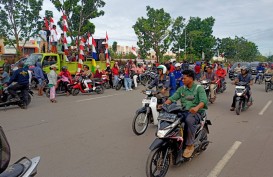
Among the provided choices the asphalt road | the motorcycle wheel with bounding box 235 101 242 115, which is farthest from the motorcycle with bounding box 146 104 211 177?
the motorcycle wheel with bounding box 235 101 242 115

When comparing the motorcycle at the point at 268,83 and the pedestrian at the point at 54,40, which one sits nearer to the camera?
the motorcycle at the point at 268,83

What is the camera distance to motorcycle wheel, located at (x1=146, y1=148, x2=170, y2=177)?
3.49 metres

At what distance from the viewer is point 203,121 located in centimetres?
446

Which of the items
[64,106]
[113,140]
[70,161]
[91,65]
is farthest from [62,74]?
[70,161]

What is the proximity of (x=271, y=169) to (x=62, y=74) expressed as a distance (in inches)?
401

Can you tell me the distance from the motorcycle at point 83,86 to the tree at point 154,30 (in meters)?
23.4

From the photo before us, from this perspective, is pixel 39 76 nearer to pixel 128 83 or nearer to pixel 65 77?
pixel 65 77

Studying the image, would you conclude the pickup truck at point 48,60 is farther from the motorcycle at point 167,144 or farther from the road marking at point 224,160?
the motorcycle at point 167,144

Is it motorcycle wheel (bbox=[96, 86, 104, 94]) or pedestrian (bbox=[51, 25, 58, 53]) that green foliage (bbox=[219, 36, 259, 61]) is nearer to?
pedestrian (bbox=[51, 25, 58, 53])

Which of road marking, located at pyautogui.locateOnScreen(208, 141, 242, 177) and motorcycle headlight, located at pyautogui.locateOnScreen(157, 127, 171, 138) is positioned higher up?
motorcycle headlight, located at pyautogui.locateOnScreen(157, 127, 171, 138)

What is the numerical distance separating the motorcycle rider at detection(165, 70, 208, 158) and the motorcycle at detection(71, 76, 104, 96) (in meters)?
8.77

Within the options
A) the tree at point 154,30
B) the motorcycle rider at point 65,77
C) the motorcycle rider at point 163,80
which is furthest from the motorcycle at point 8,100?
the tree at point 154,30

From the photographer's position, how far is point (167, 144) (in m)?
3.68

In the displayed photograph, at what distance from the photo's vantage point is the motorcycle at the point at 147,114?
604cm
